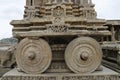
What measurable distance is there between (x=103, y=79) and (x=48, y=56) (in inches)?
72.4

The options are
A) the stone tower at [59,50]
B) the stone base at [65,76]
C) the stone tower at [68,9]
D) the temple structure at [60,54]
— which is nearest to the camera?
the stone base at [65,76]

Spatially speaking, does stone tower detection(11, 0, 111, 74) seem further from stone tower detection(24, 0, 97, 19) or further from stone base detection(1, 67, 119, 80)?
stone tower detection(24, 0, 97, 19)

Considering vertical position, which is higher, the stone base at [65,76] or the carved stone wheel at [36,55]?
the carved stone wheel at [36,55]

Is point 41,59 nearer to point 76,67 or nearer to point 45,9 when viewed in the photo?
point 76,67

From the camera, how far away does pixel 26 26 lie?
9492mm

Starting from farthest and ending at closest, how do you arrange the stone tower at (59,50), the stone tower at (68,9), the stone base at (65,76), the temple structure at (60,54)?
the stone tower at (68,9)
the stone tower at (59,50)
the temple structure at (60,54)
the stone base at (65,76)

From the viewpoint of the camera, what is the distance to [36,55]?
741 cm

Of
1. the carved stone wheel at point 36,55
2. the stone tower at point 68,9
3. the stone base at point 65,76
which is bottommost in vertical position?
the stone base at point 65,76

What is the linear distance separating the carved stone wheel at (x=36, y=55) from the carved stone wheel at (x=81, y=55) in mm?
642

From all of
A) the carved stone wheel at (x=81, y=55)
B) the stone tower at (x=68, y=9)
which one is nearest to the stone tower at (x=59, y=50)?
the carved stone wheel at (x=81, y=55)

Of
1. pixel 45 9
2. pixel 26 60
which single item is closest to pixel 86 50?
pixel 26 60

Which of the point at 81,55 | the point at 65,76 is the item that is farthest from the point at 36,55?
the point at 81,55

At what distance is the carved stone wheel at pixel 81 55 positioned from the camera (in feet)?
24.3

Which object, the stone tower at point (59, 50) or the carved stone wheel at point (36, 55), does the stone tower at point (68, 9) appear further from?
the carved stone wheel at point (36, 55)
